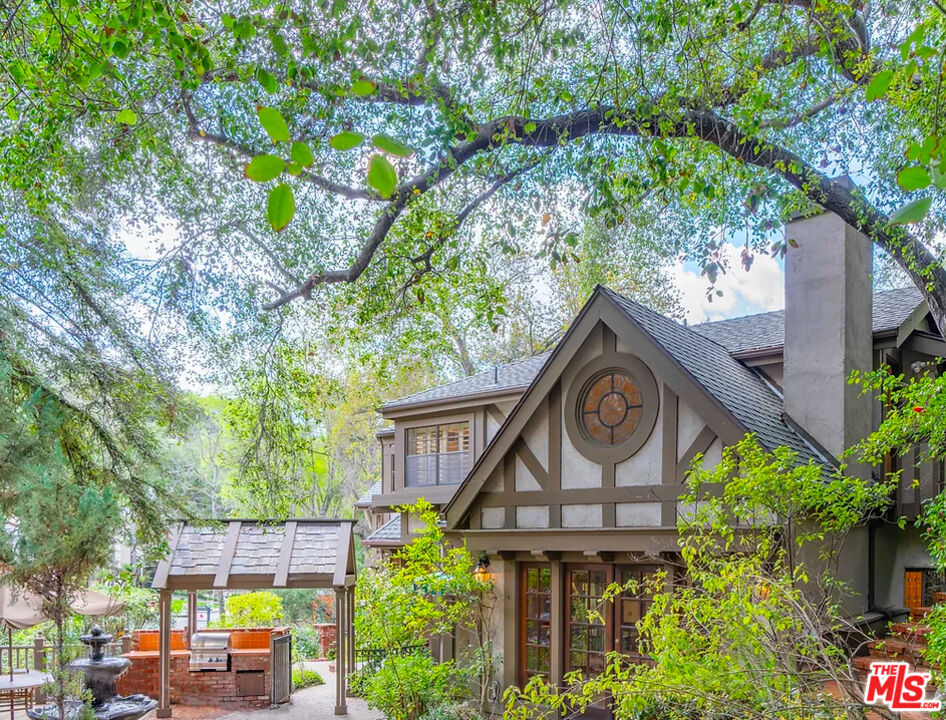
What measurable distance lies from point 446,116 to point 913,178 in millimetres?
4984

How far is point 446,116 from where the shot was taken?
6.67 metres

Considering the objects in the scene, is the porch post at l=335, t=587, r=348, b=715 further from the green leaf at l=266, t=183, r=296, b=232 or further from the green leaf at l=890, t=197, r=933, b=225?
the green leaf at l=890, t=197, r=933, b=225

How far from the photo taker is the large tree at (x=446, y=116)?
5.95 m

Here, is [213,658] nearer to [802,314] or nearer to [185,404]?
[185,404]

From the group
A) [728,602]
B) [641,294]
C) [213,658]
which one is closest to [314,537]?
[213,658]

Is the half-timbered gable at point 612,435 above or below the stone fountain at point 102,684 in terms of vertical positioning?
above

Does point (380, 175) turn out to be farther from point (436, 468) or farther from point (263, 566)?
point (436, 468)

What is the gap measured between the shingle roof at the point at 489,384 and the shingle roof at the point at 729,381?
3.26 metres

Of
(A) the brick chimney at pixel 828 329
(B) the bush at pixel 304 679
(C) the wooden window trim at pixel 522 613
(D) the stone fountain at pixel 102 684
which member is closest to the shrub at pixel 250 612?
(B) the bush at pixel 304 679

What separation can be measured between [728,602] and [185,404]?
21.8ft

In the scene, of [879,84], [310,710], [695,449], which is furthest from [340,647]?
[879,84]

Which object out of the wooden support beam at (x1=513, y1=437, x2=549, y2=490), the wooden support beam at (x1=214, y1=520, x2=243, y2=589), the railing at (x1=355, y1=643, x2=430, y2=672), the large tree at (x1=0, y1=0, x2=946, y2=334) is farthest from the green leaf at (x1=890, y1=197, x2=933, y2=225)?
the wooden support beam at (x1=214, y1=520, x2=243, y2=589)

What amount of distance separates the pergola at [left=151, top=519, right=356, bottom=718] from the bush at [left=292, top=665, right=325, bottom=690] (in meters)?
2.01

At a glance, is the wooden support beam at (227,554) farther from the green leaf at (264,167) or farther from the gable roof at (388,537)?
the green leaf at (264,167)
